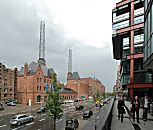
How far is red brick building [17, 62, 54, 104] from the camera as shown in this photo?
8456 centimetres

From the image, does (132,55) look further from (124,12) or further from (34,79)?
(34,79)

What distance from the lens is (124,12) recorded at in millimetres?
59875

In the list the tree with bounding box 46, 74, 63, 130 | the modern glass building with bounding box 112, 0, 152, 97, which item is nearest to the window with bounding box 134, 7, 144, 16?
the modern glass building with bounding box 112, 0, 152, 97

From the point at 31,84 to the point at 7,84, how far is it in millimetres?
13715

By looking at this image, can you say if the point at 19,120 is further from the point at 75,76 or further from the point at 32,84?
the point at 75,76

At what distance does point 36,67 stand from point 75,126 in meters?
56.2

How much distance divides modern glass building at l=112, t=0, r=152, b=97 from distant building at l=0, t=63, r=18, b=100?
50138 millimetres

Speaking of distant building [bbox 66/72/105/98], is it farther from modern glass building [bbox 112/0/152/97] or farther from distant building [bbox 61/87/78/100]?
modern glass building [bbox 112/0/152/97]

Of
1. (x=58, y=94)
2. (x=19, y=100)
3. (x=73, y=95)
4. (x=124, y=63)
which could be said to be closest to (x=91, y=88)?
(x=73, y=95)

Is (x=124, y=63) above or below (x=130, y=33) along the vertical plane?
below

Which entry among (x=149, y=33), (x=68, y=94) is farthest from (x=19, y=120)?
(x=68, y=94)

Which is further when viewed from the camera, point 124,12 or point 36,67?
point 36,67

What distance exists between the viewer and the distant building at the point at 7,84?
88.8 meters

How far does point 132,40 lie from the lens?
55531 millimetres
